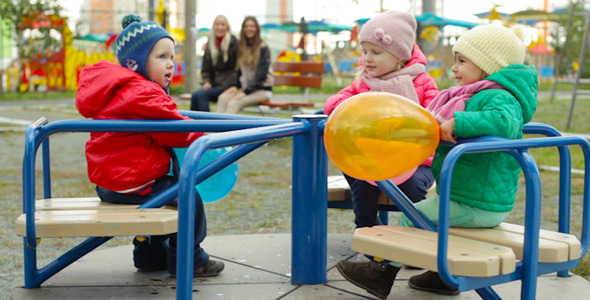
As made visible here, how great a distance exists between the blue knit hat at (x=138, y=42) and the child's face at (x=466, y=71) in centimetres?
120

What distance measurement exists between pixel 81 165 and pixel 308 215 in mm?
4934

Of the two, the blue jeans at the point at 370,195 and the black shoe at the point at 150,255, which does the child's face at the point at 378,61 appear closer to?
the blue jeans at the point at 370,195

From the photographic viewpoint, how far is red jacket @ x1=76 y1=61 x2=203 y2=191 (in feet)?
9.87

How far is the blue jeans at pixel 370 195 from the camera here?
10.6 feet

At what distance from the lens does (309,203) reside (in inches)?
118

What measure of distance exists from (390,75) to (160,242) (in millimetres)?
1215

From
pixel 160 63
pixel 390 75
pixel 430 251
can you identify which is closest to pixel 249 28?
pixel 390 75

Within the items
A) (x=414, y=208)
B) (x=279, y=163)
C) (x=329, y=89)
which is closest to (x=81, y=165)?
(x=279, y=163)

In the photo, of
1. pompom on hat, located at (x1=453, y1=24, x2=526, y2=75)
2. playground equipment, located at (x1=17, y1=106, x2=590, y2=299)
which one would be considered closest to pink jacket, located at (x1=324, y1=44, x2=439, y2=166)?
playground equipment, located at (x1=17, y1=106, x2=590, y2=299)

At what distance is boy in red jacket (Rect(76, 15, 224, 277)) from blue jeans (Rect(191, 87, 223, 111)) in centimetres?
540

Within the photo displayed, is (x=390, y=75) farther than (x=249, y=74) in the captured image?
No

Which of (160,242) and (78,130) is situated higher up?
(78,130)

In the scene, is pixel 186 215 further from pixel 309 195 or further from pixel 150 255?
pixel 150 255

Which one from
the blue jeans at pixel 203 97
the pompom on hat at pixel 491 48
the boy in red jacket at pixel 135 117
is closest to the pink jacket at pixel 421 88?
the boy in red jacket at pixel 135 117
